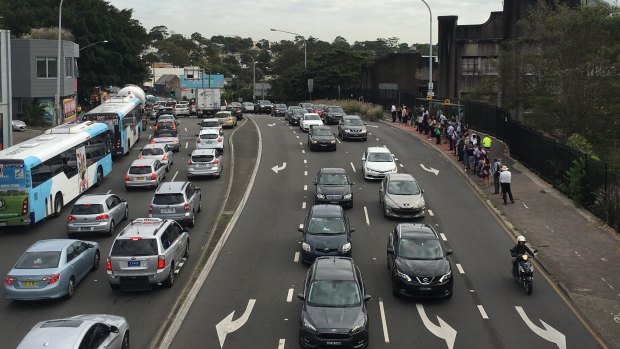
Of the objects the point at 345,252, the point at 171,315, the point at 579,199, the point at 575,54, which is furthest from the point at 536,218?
the point at 171,315

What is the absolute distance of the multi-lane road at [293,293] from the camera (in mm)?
16219

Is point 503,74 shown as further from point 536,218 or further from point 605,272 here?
point 605,272

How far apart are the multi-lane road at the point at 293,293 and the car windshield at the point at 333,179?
1.27m

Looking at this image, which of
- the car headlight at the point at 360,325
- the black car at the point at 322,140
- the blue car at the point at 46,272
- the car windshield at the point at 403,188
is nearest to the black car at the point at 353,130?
the black car at the point at 322,140

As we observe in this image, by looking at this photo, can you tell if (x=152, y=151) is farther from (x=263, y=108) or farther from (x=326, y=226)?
(x=263, y=108)

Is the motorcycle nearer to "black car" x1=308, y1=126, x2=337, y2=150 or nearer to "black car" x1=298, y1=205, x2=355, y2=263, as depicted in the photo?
"black car" x1=298, y1=205, x2=355, y2=263

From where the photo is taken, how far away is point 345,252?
69.4ft

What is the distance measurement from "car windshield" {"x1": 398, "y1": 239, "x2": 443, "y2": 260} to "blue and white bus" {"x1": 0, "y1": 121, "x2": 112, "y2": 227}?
48.1 ft

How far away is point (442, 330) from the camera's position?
16484 mm

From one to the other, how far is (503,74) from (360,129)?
36.9 ft

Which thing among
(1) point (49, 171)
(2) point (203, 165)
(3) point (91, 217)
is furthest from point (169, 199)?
(2) point (203, 165)

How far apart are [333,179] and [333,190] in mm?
875

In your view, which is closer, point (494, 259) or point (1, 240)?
point (494, 259)

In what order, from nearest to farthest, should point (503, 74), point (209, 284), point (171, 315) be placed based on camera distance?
point (171, 315) < point (209, 284) < point (503, 74)
